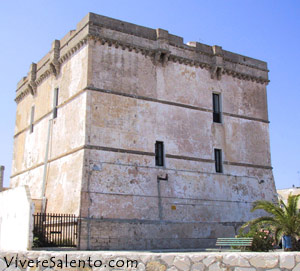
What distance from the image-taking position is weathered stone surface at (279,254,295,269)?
7.18m

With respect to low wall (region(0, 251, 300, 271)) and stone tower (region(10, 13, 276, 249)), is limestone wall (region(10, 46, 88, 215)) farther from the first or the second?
low wall (region(0, 251, 300, 271))

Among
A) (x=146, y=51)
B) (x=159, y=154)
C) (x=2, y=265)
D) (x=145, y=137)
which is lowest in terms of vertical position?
(x=2, y=265)

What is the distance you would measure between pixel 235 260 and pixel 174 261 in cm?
102

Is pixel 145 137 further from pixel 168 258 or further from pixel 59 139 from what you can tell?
pixel 168 258

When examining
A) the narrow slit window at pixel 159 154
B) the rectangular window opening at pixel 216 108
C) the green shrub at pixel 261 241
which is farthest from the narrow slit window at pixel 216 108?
the green shrub at pixel 261 241

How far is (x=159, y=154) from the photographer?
2111 cm

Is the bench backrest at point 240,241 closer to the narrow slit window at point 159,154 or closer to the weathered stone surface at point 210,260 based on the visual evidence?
the narrow slit window at point 159,154

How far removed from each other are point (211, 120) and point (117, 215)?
777 centimetres

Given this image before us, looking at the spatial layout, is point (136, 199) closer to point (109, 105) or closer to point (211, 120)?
point (109, 105)

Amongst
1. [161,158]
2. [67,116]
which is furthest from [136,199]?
[67,116]

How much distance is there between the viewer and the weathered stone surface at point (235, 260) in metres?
7.17

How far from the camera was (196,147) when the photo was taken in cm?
2227

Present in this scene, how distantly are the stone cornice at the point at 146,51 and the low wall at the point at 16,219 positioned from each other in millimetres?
7658

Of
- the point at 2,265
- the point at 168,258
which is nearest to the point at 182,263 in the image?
the point at 168,258
